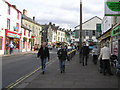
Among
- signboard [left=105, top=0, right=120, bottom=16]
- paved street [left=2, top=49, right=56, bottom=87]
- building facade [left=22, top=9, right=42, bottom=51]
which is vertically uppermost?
building facade [left=22, top=9, right=42, bottom=51]

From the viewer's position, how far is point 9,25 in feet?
94.3

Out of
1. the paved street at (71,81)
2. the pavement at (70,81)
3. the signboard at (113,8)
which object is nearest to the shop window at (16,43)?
the pavement at (70,81)

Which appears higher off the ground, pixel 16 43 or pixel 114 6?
pixel 114 6

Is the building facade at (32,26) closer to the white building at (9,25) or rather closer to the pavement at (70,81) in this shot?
the white building at (9,25)

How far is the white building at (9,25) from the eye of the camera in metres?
26.0

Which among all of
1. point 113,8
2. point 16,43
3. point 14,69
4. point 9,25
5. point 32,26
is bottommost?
point 14,69

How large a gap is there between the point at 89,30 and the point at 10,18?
81.9ft

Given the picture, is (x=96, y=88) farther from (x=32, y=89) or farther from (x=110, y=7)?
(x=110, y=7)

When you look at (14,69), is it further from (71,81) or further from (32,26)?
(32,26)

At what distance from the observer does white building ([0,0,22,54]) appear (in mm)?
25984

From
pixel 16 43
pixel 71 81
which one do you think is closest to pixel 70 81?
pixel 71 81

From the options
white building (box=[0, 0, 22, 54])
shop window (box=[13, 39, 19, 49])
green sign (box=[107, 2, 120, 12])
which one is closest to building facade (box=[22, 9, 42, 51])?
white building (box=[0, 0, 22, 54])

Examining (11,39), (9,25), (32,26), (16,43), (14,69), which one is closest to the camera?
(14,69)

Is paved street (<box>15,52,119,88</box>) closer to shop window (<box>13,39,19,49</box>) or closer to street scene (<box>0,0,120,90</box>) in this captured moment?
street scene (<box>0,0,120,90</box>)
